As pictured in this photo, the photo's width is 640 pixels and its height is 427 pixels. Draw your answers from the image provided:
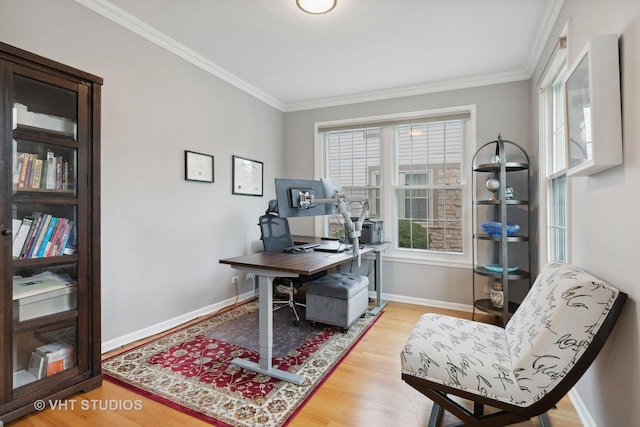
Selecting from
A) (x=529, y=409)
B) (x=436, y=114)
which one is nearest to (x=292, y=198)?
(x=529, y=409)

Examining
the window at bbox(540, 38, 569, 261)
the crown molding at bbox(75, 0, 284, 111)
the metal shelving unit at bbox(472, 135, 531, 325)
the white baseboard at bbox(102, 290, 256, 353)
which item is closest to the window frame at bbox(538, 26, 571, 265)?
the window at bbox(540, 38, 569, 261)

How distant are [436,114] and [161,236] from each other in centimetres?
319

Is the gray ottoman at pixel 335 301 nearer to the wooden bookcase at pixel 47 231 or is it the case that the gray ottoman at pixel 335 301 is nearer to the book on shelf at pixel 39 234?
the wooden bookcase at pixel 47 231

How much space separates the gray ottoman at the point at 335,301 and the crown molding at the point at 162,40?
2.42 meters

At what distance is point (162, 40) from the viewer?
8.96ft

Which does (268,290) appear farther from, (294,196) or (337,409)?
(337,409)

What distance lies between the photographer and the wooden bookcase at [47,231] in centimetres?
160

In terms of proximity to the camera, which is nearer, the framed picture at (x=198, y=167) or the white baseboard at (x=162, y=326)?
the white baseboard at (x=162, y=326)

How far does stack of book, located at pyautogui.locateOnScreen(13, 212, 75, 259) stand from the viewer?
169 centimetres

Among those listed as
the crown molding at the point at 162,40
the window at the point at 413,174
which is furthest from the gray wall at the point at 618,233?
the crown molding at the point at 162,40

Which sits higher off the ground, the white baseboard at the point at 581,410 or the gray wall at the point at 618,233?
the gray wall at the point at 618,233

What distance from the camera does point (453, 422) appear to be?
5.48ft

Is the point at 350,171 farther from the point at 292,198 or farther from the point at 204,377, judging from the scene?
the point at 204,377

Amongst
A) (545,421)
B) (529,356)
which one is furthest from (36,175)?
(545,421)
